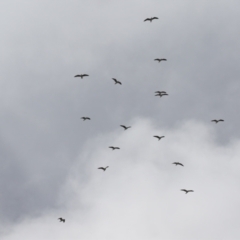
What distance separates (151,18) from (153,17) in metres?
1.13

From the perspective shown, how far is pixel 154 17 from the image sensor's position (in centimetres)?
19638

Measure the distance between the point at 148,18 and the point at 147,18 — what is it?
401 mm

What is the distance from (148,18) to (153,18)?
6.49 feet

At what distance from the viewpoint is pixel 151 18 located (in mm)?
197250

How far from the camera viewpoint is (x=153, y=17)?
196375 mm

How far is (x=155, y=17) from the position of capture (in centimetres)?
19625

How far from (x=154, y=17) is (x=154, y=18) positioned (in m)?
0.48

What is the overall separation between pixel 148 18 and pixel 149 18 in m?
0.40

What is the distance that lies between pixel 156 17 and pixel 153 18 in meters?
1.27

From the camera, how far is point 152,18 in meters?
197

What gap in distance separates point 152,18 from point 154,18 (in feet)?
2.54

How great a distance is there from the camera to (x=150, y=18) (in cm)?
19750
